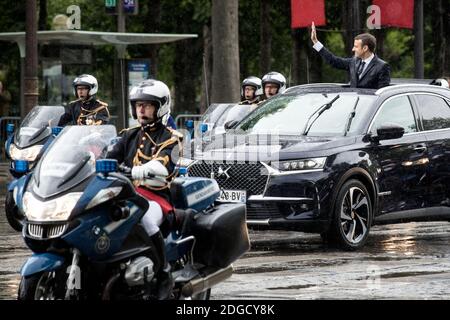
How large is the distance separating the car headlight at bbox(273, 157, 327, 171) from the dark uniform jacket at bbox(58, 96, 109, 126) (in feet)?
17.7

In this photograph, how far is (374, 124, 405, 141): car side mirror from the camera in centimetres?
1423

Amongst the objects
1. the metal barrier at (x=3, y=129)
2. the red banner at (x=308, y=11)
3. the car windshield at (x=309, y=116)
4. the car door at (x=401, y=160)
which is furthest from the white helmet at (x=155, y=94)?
the metal barrier at (x=3, y=129)

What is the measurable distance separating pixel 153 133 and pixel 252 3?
37708 mm

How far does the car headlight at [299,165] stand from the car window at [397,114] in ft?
3.51

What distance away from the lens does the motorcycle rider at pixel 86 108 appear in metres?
18.8

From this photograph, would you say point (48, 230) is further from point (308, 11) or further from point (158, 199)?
point (308, 11)

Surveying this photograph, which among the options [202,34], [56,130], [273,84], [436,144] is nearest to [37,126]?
[56,130]

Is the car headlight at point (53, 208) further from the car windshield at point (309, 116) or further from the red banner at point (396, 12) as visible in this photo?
the red banner at point (396, 12)

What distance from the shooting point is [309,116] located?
48.1 ft

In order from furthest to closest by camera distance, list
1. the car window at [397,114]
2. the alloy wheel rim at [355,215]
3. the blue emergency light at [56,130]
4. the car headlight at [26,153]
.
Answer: the car headlight at [26,153]
the blue emergency light at [56,130]
the car window at [397,114]
the alloy wheel rim at [355,215]

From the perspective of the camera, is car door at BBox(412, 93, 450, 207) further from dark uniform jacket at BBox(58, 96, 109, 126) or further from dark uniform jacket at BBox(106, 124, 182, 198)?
dark uniform jacket at BBox(106, 124, 182, 198)

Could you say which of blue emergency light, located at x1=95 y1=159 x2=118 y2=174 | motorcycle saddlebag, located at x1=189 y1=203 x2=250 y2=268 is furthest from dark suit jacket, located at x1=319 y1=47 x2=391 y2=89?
blue emergency light, located at x1=95 y1=159 x2=118 y2=174

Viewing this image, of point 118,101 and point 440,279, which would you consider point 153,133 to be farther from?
point 118,101
